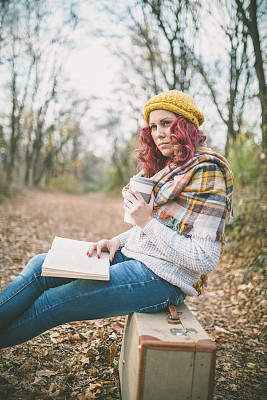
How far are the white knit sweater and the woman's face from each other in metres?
0.50

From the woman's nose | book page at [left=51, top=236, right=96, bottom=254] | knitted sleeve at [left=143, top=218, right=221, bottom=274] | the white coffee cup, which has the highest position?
the woman's nose

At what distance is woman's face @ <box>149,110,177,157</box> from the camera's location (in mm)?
1792

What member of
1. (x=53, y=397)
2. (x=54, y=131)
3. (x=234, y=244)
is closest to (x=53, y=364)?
(x=53, y=397)

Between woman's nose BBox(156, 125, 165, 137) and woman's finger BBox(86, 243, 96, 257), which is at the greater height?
woman's nose BBox(156, 125, 165, 137)

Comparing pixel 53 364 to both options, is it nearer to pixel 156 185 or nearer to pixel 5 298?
pixel 5 298

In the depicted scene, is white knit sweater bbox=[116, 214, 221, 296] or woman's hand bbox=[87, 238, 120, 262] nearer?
white knit sweater bbox=[116, 214, 221, 296]

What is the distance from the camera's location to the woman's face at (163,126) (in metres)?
1.79

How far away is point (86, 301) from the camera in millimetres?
1502

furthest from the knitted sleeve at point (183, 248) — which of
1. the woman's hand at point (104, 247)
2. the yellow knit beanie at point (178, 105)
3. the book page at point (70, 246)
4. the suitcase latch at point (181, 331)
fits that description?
the yellow knit beanie at point (178, 105)

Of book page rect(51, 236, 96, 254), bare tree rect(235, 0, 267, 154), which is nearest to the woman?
book page rect(51, 236, 96, 254)

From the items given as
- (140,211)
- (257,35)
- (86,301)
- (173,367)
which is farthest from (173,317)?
(257,35)

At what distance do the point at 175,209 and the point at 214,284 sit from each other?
2688 mm

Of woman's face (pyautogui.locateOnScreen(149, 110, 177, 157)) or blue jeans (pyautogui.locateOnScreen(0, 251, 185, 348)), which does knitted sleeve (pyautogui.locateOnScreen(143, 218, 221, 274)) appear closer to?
blue jeans (pyautogui.locateOnScreen(0, 251, 185, 348))

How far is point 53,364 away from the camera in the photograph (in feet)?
6.68
